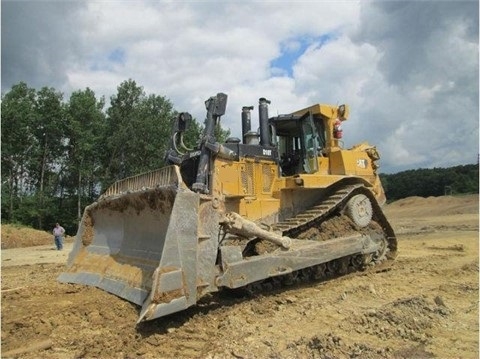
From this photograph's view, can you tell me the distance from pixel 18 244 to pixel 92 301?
22657 millimetres

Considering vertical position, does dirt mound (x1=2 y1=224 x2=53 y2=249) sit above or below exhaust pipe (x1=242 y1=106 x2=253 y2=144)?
below

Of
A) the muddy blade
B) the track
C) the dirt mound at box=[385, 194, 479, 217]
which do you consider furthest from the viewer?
the dirt mound at box=[385, 194, 479, 217]

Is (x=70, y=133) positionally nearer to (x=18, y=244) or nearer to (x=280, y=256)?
(x=18, y=244)

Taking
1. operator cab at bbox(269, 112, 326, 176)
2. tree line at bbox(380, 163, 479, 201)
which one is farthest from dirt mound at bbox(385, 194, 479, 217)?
operator cab at bbox(269, 112, 326, 176)

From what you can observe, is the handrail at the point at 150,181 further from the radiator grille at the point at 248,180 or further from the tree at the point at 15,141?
the tree at the point at 15,141

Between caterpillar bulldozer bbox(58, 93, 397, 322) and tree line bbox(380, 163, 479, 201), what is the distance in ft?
162

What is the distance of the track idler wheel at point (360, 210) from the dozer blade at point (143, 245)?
3933 millimetres

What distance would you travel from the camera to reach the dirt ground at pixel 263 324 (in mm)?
4621

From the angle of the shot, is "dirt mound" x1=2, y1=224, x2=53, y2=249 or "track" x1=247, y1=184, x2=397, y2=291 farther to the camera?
"dirt mound" x1=2, y1=224, x2=53, y2=249

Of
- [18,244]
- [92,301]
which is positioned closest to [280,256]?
[92,301]

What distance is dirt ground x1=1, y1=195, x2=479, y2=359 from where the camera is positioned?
4621 mm

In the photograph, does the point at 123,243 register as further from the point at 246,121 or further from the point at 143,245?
the point at 246,121

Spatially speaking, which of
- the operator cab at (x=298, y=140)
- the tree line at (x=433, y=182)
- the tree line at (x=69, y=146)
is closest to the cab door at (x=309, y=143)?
the operator cab at (x=298, y=140)

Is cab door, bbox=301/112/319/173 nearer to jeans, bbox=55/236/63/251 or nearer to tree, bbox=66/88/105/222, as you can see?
jeans, bbox=55/236/63/251
